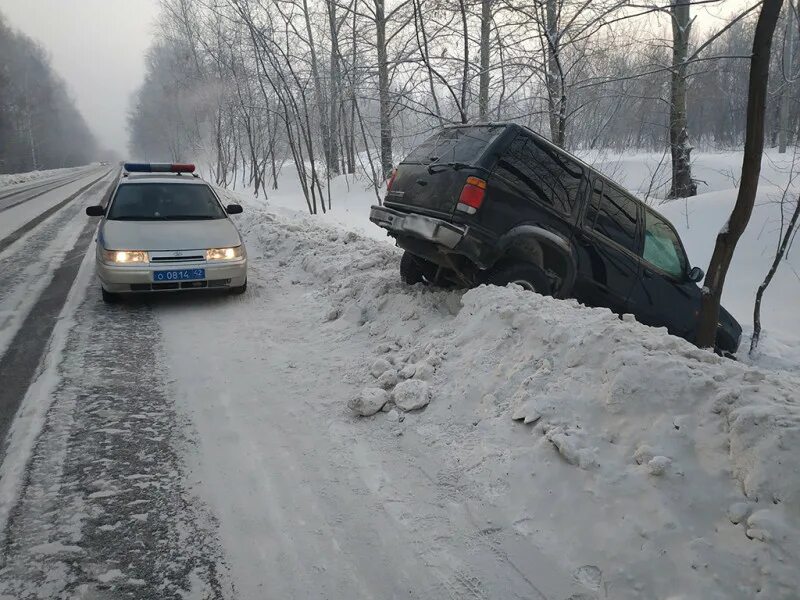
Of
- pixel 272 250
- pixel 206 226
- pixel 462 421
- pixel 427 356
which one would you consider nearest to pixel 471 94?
pixel 272 250

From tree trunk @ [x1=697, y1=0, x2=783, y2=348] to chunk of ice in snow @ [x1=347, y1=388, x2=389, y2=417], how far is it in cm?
335

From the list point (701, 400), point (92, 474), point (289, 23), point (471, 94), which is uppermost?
point (289, 23)

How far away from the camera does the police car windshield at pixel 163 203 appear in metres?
6.72

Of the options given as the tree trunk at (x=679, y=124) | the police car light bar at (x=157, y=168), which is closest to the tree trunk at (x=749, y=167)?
the police car light bar at (x=157, y=168)

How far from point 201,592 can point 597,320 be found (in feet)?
9.44

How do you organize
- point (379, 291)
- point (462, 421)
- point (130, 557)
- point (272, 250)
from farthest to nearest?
1. point (272, 250)
2. point (379, 291)
3. point (462, 421)
4. point (130, 557)

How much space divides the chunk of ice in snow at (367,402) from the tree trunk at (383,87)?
10.8 m

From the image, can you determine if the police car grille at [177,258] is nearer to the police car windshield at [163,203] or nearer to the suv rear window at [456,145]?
the police car windshield at [163,203]

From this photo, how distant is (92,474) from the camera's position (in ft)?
9.16

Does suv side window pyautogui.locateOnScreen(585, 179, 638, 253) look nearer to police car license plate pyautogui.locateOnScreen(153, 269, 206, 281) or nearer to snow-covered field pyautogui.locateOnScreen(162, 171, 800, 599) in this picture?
snow-covered field pyautogui.locateOnScreen(162, 171, 800, 599)

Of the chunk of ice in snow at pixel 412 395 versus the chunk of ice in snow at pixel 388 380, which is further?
the chunk of ice in snow at pixel 388 380

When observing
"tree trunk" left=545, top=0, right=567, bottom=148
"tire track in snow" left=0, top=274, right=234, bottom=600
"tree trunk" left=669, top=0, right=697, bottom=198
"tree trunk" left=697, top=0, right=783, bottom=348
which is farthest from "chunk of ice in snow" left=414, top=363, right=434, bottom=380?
"tree trunk" left=669, top=0, right=697, bottom=198

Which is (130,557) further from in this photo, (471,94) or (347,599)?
(471,94)

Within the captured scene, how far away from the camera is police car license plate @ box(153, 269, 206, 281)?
5711 millimetres
